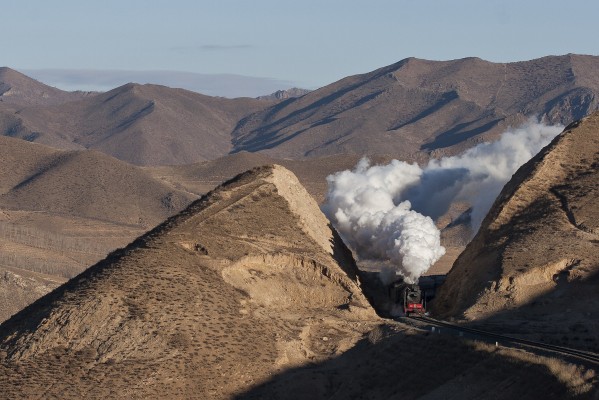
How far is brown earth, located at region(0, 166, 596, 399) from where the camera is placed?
155 feet

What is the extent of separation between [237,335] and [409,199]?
37489mm

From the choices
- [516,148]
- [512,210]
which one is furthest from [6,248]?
[512,210]

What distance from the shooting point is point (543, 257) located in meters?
58.7

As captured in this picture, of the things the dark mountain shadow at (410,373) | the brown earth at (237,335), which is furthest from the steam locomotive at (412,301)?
the dark mountain shadow at (410,373)

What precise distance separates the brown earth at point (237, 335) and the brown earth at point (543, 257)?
16.0ft

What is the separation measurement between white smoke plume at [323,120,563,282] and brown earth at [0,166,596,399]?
4824 millimetres

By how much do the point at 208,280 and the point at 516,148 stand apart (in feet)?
195

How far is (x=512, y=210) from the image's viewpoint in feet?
213

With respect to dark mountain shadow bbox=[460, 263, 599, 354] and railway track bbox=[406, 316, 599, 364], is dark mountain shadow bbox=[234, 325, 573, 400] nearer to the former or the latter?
railway track bbox=[406, 316, 599, 364]

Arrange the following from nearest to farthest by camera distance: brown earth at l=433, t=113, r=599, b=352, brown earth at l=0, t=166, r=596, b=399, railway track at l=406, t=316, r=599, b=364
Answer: railway track at l=406, t=316, r=599, b=364
brown earth at l=0, t=166, r=596, b=399
brown earth at l=433, t=113, r=599, b=352

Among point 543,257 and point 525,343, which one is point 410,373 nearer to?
point 525,343

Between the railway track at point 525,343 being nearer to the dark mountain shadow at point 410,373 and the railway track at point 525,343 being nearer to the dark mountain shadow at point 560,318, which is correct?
the dark mountain shadow at point 560,318

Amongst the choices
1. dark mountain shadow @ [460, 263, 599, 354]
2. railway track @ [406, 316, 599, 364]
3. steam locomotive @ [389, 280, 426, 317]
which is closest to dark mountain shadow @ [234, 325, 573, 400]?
railway track @ [406, 316, 599, 364]

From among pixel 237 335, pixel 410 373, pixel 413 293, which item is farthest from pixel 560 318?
pixel 237 335
